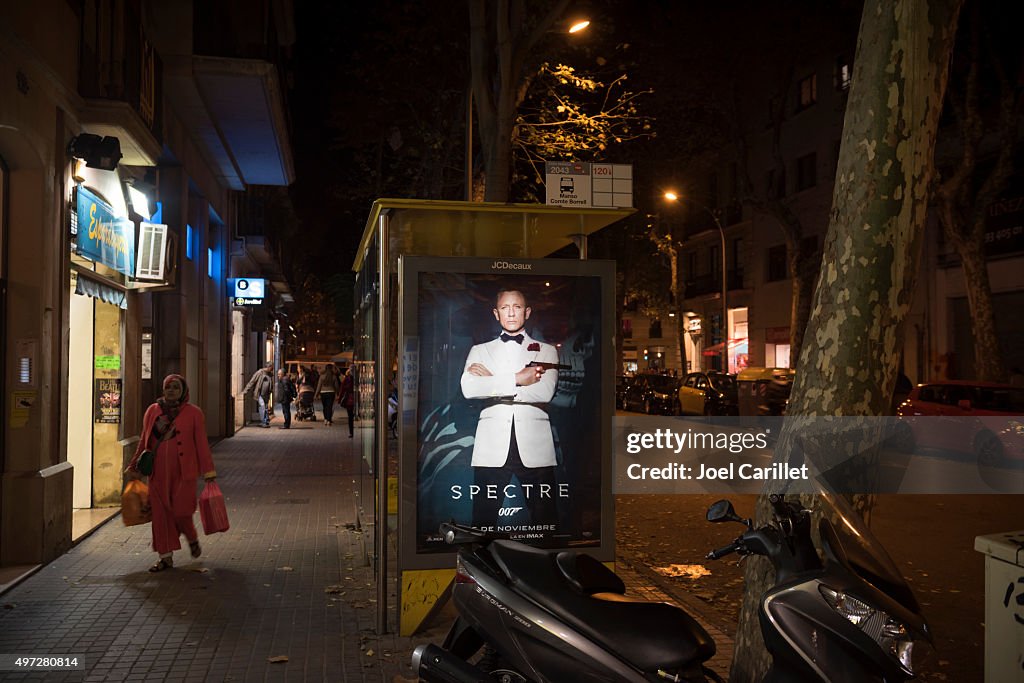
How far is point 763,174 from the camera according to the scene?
131 feet

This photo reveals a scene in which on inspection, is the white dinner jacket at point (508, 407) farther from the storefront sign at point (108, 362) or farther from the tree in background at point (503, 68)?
the storefront sign at point (108, 362)

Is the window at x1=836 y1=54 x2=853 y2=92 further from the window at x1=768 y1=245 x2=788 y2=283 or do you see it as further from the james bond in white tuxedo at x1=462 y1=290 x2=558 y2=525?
the james bond in white tuxedo at x1=462 y1=290 x2=558 y2=525

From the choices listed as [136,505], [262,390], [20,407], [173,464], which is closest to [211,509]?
[173,464]

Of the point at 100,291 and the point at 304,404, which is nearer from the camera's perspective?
the point at 100,291

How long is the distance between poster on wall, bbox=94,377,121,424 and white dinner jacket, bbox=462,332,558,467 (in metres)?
7.09

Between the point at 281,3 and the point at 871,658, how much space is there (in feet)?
71.9

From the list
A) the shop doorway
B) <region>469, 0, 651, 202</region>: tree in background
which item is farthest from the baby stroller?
the shop doorway

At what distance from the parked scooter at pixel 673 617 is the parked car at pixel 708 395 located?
25416mm

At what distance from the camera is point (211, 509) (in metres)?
7.61

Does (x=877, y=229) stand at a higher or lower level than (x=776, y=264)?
lower

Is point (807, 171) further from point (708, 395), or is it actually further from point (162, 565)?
point (162, 565)

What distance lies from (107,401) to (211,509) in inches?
169

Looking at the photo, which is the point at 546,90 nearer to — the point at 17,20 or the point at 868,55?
the point at 17,20

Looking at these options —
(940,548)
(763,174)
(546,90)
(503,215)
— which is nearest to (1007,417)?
(940,548)
